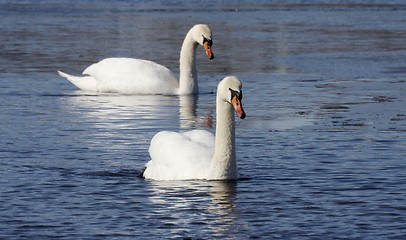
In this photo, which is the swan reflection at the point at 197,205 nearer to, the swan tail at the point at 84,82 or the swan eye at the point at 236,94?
the swan eye at the point at 236,94

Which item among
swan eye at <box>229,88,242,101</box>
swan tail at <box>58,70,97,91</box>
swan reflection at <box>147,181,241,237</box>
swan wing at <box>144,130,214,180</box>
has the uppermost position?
swan tail at <box>58,70,97,91</box>

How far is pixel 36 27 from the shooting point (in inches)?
1462

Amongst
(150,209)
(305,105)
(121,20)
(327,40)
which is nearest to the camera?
(150,209)

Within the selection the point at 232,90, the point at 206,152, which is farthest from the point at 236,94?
the point at 206,152

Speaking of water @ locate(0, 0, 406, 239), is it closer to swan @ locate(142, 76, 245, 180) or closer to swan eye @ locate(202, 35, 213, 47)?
swan @ locate(142, 76, 245, 180)

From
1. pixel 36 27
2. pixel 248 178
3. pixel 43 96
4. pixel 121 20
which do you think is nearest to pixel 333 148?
pixel 248 178

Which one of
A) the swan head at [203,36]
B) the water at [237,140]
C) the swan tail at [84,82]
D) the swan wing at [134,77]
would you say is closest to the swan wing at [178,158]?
the water at [237,140]

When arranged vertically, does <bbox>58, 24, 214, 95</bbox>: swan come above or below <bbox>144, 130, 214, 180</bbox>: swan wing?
above

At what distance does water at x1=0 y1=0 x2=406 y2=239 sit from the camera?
9.89 m

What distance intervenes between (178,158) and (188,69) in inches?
347

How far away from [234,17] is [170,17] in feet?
7.47

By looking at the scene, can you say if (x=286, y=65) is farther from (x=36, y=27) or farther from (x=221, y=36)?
(x=36, y=27)

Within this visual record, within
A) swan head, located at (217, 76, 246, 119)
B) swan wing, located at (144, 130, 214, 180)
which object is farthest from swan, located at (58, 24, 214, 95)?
swan head, located at (217, 76, 246, 119)

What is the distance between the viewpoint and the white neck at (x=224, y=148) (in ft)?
37.3
